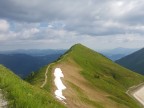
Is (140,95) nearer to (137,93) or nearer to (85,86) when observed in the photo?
(137,93)

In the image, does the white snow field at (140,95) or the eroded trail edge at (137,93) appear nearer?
the white snow field at (140,95)

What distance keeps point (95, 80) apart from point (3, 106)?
135 m

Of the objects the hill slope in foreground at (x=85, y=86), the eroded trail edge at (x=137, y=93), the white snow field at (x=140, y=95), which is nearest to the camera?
the hill slope in foreground at (x=85, y=86)

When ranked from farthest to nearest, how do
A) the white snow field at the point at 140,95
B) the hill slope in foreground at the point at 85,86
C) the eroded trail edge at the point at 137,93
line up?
the eroded trail edge at the point at 137,93 → the white snow field at the point at 140,95 → the hill slope in foreground at the point at 85,86

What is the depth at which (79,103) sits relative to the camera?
70.7 meters

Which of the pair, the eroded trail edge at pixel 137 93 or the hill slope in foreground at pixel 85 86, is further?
the eroded trail edge at pixel 137 93

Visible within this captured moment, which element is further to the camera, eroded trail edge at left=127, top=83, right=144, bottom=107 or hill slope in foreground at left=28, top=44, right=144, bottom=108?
eroded trail edge at left=127, top=83, right=144, bottom=107

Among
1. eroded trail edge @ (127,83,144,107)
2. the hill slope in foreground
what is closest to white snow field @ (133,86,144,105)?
eroded trail edge @ (127,83,144,107)

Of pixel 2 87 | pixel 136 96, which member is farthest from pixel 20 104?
pixel 136 96

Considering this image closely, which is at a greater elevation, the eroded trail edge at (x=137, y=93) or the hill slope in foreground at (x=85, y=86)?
the hill slope in foreground at (x=85, y=86)

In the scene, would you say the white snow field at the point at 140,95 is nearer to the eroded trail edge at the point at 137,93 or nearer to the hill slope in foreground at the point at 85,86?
the eroded trail edge at the point at 137,93

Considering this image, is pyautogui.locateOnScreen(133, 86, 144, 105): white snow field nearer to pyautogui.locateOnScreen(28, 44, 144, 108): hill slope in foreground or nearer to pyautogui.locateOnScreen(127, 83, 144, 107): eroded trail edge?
pyautogui.locateOnScreen(127, 83, 144, 107): eroded trail edge

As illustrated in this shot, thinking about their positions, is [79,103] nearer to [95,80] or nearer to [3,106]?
[3,106]

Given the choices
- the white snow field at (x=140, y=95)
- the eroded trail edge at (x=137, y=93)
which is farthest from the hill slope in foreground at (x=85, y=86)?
the white snow field at (x=140, y=95)
